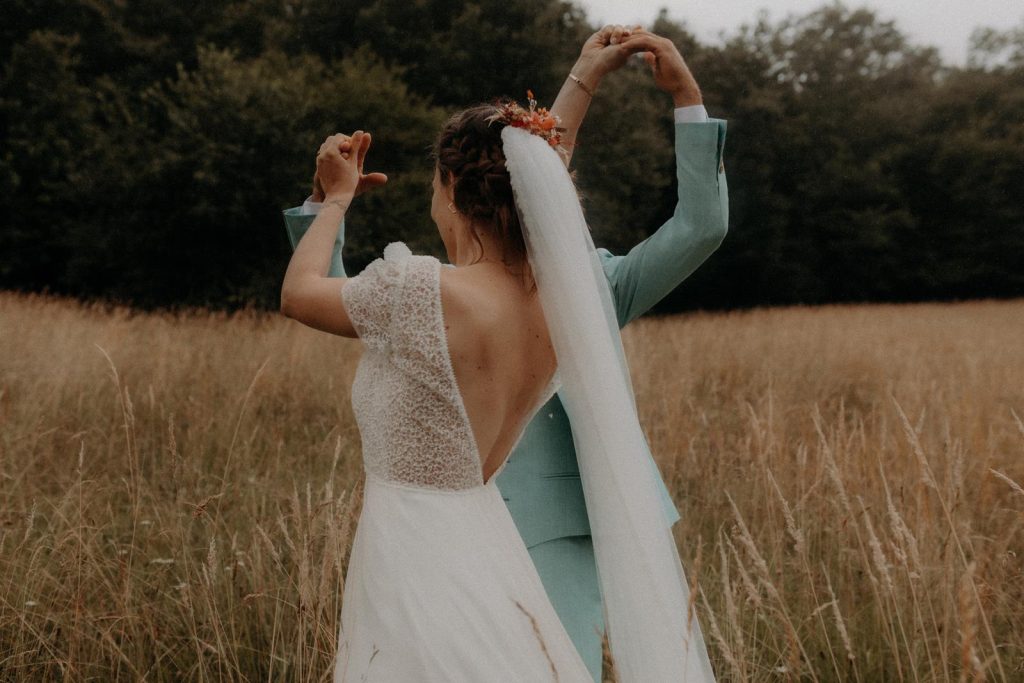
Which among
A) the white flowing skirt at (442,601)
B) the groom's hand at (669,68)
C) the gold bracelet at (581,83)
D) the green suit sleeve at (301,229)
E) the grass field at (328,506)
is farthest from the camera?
the grass field at (328,506)

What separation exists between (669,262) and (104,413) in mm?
4433

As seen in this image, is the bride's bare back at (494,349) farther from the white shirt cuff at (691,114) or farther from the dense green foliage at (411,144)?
the dense green foliage at (411,144)

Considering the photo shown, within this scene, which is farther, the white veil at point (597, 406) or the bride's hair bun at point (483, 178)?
the bride's hair bun at point (483, 178)

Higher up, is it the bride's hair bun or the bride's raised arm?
the bride's raised arm

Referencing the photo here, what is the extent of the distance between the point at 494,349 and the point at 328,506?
0.95 m

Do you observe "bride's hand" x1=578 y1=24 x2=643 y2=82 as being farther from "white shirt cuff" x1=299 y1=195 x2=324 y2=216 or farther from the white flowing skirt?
the white flowing skirt

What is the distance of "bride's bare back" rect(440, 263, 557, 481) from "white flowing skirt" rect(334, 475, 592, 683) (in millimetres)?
134

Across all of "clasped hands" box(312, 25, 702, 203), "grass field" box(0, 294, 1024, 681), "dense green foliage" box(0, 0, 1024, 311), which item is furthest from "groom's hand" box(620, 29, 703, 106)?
"dense green foliage" box(0, 0, 1024, 311)

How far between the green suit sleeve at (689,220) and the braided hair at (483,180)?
0.29 m

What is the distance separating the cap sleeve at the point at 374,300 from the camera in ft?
5.21

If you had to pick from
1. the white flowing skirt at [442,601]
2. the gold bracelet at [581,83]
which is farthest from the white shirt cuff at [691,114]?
the white flowing skirt at [442,601]

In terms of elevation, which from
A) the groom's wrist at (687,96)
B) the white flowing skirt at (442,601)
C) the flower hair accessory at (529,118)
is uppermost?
the groom's wrist at (687,96)

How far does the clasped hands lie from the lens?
177 cm

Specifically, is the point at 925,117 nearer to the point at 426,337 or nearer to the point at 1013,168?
the point at 1013,168
